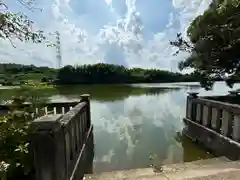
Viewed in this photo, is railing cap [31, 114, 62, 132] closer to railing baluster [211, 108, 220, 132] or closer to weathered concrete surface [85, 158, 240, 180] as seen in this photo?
weathered concrete surface [85, 158, 240, 180]

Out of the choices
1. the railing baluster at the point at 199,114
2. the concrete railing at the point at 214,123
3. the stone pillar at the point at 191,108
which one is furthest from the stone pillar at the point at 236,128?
the stone pillar at the point at 191,108

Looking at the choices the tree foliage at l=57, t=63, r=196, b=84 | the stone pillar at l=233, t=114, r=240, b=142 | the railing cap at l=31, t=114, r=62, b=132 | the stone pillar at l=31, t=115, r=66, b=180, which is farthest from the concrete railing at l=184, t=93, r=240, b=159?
the tree foliage at l=57, t=63, r=196, b=84

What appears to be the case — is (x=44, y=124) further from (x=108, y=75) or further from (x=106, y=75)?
(x=108, y=75)

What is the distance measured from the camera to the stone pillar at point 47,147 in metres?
2.35

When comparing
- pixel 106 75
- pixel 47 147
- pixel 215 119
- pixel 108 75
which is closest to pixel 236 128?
pixel 215 119

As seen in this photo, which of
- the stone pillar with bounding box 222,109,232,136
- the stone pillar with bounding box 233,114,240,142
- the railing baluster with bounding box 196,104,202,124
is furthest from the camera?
the railing baluster with bounding box 196,104,202,124

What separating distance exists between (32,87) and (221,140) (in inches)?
159

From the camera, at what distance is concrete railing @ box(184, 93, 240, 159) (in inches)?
173

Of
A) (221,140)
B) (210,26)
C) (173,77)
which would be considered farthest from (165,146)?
(173,77)

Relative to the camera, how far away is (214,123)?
527 centimetres

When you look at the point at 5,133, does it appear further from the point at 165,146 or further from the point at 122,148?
the point at 165,146

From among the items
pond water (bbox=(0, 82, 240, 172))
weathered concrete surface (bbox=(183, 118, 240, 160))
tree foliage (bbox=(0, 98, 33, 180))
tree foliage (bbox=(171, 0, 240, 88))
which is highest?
tree foliage (bbox=(171, 0, 240, 88))

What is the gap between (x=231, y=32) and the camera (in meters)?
6.02

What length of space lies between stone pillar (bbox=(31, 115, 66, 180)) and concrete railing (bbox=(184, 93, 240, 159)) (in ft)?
10.9
